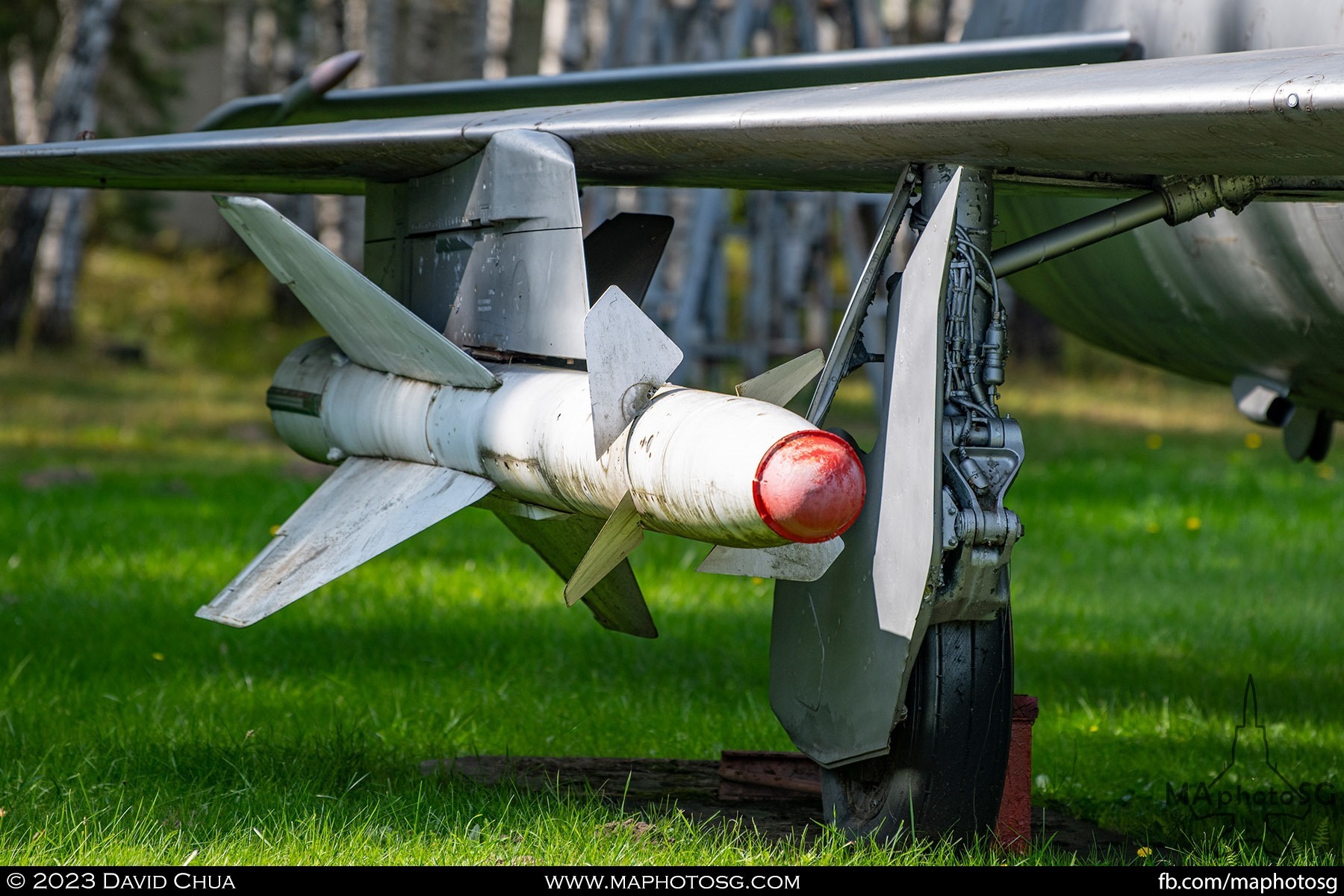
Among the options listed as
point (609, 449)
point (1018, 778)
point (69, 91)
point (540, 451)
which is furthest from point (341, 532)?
point (69, 91)

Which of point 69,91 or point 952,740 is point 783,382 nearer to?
point 952,740

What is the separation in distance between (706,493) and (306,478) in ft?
25.0

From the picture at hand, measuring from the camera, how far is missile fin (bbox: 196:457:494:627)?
3377 millimetres

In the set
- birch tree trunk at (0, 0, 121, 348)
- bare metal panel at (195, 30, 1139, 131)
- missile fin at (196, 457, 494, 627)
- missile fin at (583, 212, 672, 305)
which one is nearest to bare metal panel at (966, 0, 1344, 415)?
bare metal panel at (195, 30, 1139, 131)

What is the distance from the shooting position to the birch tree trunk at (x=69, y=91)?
13008mm

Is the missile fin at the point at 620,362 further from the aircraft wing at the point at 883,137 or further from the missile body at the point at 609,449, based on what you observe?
the aircraft wing at the point at 883,137

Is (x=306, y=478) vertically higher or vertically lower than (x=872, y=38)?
lower

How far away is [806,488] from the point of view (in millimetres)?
2395

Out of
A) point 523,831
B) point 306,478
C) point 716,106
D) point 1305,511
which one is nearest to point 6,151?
point 716,106

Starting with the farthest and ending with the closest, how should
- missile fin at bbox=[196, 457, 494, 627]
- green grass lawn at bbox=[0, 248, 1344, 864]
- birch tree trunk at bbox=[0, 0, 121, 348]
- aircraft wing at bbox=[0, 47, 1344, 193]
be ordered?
birch tree trunk at bbox=[0, 0, 121, 348]
missile fin at bbox=[196, 457, 494, 627]
green grass lawn at bbox=[0, 248, 1344, 864]
aircraft wing at bbox=[0, 47, 1344, 193]

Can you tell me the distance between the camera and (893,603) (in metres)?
2.78

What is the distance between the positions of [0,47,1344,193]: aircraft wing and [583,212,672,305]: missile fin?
18 centimetres

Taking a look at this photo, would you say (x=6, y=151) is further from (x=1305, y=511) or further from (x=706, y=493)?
(x=1305, y=511)

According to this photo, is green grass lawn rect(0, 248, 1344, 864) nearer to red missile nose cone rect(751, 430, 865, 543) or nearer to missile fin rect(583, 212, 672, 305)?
red missile nose cone rect(751, 430, 865, 543)
